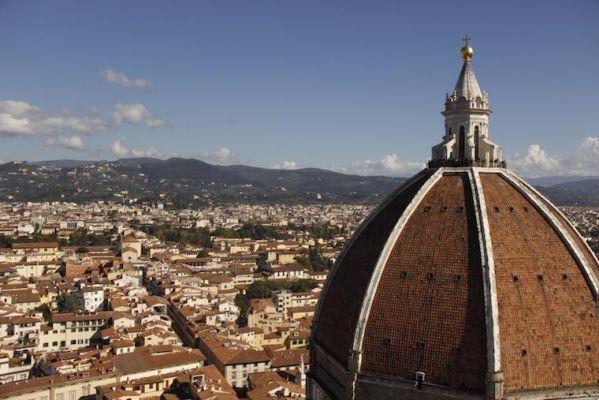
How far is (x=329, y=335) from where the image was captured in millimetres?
14734

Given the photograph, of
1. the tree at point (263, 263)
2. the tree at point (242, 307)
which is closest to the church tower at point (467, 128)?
the tree at point (242, 307)

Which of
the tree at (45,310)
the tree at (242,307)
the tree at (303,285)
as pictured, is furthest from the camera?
the tree at (303,285)

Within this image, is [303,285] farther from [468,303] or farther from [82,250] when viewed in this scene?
[468,303]

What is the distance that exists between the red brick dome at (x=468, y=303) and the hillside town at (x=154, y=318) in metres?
17.9

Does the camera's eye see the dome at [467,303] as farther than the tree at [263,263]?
No

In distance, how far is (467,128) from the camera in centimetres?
1557

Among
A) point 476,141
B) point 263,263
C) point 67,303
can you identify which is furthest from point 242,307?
point 476,141

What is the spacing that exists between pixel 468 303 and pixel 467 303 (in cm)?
2

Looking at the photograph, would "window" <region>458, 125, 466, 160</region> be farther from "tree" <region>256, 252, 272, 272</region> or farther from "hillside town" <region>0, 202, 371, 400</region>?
"tree" <region>256, 252, 272, 272</region>

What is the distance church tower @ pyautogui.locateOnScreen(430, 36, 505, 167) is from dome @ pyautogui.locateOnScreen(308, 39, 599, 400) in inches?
28.8

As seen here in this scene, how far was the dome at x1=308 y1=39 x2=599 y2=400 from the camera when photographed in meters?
12.1

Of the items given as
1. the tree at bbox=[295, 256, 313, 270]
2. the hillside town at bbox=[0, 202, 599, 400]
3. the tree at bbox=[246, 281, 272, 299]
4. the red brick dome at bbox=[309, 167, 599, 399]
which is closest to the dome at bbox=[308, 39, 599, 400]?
the red brick dome at bbox=[309, 167, 599, 399]

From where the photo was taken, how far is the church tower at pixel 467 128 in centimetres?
1530

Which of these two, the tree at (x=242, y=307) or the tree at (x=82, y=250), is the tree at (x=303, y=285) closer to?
the tree at (x=242, y=307)
